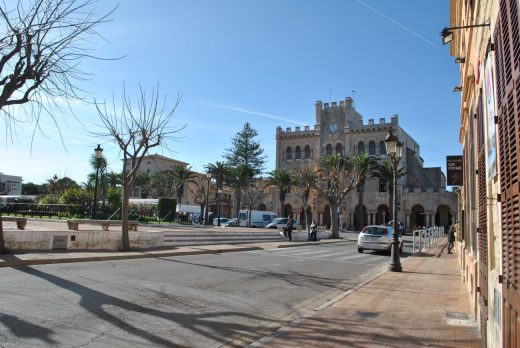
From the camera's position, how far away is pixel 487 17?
169 inches

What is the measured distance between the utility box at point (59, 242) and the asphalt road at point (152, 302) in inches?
123

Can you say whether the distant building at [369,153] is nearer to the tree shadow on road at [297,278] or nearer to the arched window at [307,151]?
the arched window at [307,151]

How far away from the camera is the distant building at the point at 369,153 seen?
6103cm

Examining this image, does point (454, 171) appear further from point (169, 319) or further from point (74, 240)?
point (74, 240)

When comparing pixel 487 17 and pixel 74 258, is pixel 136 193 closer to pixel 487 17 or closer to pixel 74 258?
pixel 74 258

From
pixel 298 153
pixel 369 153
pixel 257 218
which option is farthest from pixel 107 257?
pixel 298 153

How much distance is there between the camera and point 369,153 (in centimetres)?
6669

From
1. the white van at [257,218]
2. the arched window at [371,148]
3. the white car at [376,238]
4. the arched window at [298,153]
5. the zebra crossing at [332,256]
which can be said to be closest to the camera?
the zebra crossing at [332,256]

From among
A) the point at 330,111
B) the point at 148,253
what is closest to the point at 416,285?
the point at 148,253

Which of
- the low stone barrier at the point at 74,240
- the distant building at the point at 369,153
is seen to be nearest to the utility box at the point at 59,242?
the low stone barrier at the point at 74,240

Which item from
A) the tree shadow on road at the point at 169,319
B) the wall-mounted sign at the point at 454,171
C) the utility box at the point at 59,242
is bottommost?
the tree shadow on road at the point at 169,319

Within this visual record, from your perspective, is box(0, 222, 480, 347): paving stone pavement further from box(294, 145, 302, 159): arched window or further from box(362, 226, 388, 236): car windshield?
box(294, 145, 302, 159): arched window

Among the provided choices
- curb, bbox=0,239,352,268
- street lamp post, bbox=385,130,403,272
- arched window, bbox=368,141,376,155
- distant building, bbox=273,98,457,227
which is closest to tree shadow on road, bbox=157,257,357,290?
curb, bbox=0,239,352,268

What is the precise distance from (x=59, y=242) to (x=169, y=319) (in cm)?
1049
